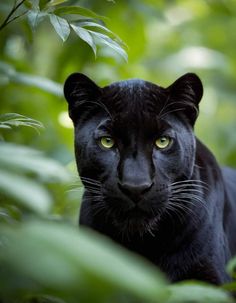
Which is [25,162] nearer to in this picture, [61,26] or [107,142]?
[61,26]

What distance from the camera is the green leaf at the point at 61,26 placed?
7.16ft

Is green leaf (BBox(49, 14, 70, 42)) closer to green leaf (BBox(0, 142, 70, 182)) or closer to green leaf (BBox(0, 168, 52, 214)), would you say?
green leaf (BBox(0, 142, 70, 182))

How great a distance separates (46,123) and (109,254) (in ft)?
11.2

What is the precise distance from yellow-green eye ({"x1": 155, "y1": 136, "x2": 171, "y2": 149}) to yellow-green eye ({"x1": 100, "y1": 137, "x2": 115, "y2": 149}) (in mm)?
183

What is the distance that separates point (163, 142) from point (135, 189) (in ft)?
1.12

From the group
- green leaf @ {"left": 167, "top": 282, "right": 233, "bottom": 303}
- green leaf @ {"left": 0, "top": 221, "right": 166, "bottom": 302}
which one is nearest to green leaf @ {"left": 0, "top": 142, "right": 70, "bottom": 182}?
green leaf @ {"left": 0, "top": 221, "right": 166, "bottom": 302}

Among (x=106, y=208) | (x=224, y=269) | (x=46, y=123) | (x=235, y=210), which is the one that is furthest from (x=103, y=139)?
(x=46, y=123)

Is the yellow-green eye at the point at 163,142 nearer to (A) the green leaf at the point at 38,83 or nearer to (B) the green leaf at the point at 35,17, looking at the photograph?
(B) the green leaf at the point at 35,17

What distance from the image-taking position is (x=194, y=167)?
3.07 m

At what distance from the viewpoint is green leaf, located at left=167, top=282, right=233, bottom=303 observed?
146cm

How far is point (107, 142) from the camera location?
2777 mm

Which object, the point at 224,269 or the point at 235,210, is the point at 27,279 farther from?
the point at 235,210

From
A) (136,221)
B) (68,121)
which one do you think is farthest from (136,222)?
(68,121)

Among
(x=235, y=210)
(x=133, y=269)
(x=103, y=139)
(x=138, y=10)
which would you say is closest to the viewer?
(x=133, y=269)
